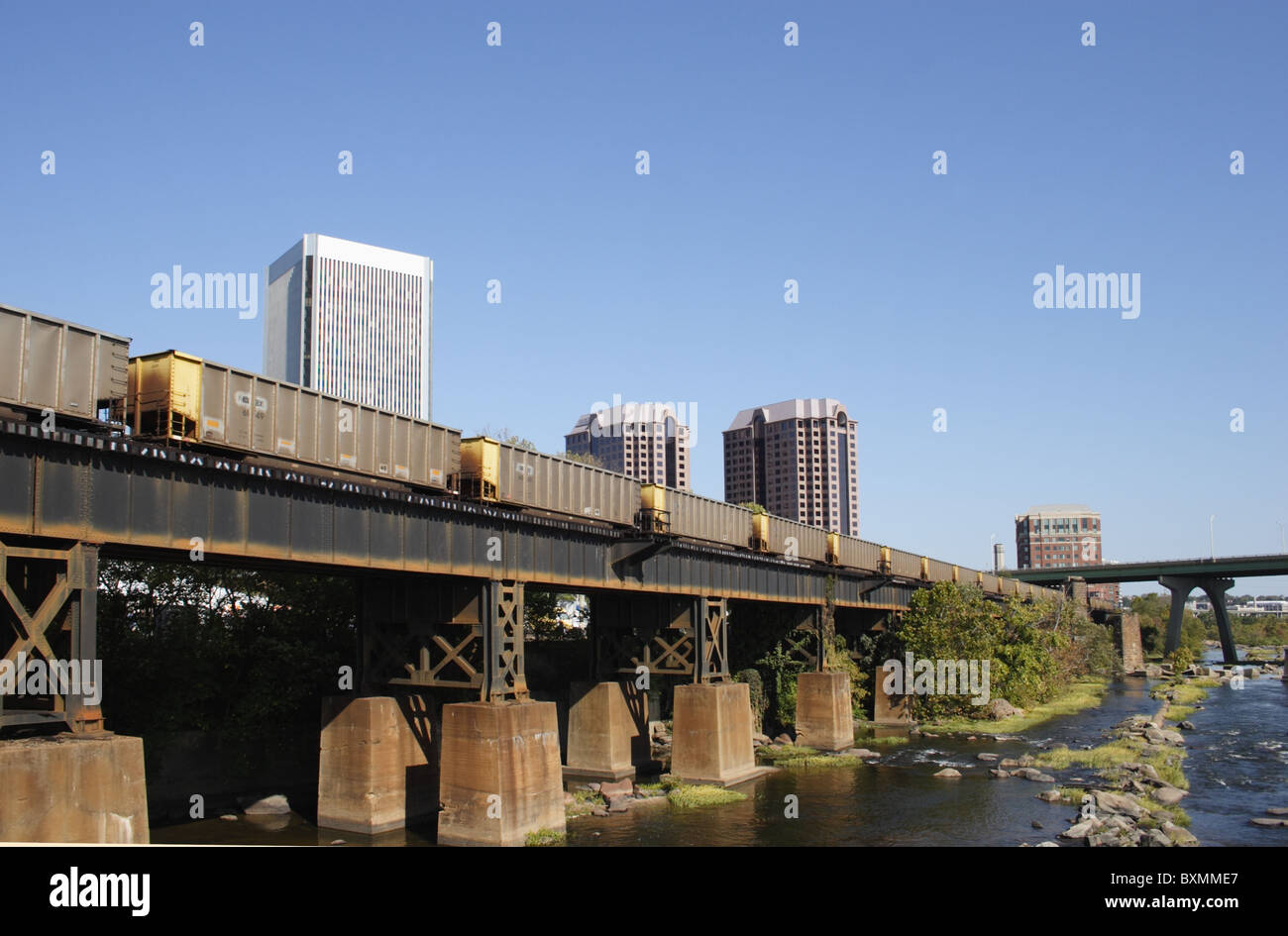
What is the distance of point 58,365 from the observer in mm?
17859

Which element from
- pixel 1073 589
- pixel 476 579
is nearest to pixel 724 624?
pixel 476 579

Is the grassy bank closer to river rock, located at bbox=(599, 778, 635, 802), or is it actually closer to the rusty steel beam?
river rock, located at bbox=(599, 778, 635, 802)

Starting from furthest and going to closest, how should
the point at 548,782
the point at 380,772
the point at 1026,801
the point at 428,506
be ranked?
the point at 1026,801
the point at 380,772
the point at 548,782
the point at 428,506

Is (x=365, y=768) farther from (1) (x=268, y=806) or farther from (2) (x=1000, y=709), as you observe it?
(2) (x=1000, y=709)

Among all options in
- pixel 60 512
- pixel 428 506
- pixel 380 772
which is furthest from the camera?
pixel 380 772

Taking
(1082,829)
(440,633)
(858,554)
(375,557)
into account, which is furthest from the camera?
(858,554)

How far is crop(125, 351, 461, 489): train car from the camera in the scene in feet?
64.8

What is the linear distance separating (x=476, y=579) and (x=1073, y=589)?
421ft

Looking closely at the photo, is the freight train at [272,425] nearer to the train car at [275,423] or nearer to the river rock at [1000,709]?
the train car at [275,423]

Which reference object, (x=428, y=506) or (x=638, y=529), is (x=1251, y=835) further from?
(x=428, y=506)

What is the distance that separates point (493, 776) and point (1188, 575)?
137 m

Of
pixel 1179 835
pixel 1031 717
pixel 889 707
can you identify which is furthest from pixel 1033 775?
pixel 1031 717

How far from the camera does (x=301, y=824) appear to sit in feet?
105

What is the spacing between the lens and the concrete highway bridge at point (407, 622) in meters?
16.7
